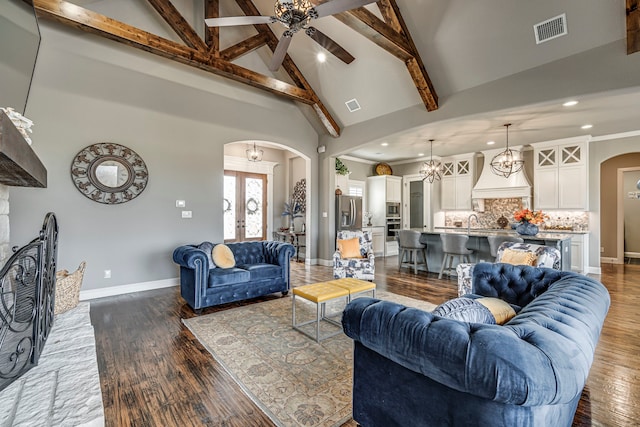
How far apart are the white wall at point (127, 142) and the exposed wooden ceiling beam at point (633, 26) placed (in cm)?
540

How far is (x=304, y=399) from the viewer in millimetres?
2000

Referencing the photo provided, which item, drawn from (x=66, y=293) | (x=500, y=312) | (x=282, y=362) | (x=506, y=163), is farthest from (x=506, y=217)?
(x=66, y=293)

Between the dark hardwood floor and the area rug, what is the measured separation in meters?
0.12

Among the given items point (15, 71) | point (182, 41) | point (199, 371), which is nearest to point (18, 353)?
point (199, 371)

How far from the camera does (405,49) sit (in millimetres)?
4113

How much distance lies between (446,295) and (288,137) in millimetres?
4481

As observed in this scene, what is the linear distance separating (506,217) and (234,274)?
23.8ft

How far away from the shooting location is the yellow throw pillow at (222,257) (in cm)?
405

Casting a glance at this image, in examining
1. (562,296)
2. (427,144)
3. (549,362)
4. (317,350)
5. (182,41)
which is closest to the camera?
(549,362)

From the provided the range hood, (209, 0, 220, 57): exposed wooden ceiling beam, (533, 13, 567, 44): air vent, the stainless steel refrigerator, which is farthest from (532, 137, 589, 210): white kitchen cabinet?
(209, 0, 220, 57): exposed wooden ceiling beam

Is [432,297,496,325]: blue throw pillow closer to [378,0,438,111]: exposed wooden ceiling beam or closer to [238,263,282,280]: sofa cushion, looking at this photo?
[238,263,282,280]: sofa cushion

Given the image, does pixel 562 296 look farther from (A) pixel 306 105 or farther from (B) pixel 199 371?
(A) pixel 306 105

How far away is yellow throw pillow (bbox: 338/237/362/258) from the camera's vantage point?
5172 mm

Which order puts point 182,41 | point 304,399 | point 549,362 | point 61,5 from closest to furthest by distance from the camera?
1. point 549,362
2. point 304,399
3. point 61,5
4. point 182,41
